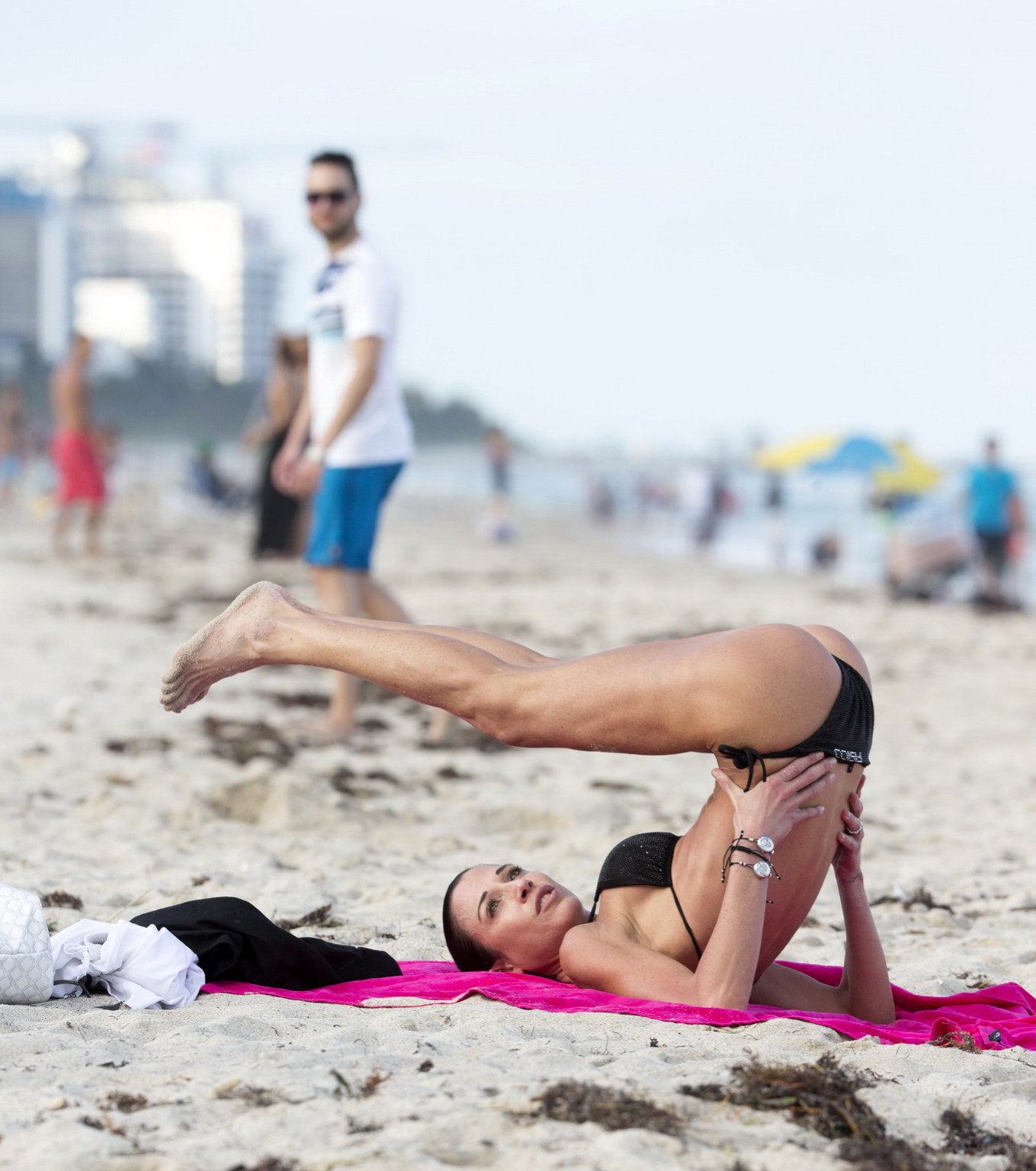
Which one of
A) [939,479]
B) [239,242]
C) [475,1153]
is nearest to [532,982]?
[475,1153]

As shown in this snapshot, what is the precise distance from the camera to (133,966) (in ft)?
8.46

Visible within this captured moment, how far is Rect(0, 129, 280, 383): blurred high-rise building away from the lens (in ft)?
396

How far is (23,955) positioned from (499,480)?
17.7 m

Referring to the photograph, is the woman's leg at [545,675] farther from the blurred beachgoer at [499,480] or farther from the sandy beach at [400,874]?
the blurred beachgoer at [499,480]

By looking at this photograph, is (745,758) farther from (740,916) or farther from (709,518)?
(709,518)

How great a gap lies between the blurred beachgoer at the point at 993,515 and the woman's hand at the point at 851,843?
10.8 m

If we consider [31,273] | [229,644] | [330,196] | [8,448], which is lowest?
[229,644]

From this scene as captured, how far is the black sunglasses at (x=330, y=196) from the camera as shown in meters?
4.97

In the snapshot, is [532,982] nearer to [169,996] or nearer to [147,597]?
[169,996]

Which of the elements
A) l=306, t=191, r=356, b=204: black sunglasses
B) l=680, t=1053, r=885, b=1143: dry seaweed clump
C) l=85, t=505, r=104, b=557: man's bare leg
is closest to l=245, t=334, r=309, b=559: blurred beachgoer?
l=85, t=505, r=104, b=557: man's bare leg

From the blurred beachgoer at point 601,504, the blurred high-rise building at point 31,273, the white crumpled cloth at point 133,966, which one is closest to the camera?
the white crumpled cloth at point 133,966

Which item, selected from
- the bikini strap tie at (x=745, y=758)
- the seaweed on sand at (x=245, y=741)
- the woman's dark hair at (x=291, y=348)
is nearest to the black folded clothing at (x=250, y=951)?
the bikini strap tie at (x=745, y=758)

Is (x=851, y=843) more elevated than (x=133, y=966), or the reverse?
(x=851, y=843)

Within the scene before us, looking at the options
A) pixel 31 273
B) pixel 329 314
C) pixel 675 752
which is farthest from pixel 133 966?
pixel 31 273
